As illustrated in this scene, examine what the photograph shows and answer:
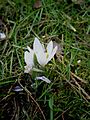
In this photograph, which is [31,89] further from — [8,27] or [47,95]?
[8,27]

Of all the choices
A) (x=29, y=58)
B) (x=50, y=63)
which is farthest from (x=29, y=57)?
(x=50, y=63)

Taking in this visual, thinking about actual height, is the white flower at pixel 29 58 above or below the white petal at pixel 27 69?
above

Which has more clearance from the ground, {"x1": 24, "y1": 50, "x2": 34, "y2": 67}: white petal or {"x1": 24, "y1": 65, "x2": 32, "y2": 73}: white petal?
{"x1": 24, "y1": 50, "x2": 34, "y2": 67}: white petal

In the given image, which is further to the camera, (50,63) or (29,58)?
(50,63)

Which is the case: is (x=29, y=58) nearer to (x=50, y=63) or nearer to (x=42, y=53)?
(x=42, y=53)

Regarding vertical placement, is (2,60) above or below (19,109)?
above

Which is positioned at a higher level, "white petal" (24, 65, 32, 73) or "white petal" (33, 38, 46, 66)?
"white petal" (33, 38, 46, 66)

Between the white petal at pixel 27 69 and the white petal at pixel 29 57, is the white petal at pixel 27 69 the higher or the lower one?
the lower one

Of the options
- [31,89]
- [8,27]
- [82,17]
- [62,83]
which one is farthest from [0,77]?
[82,17]
